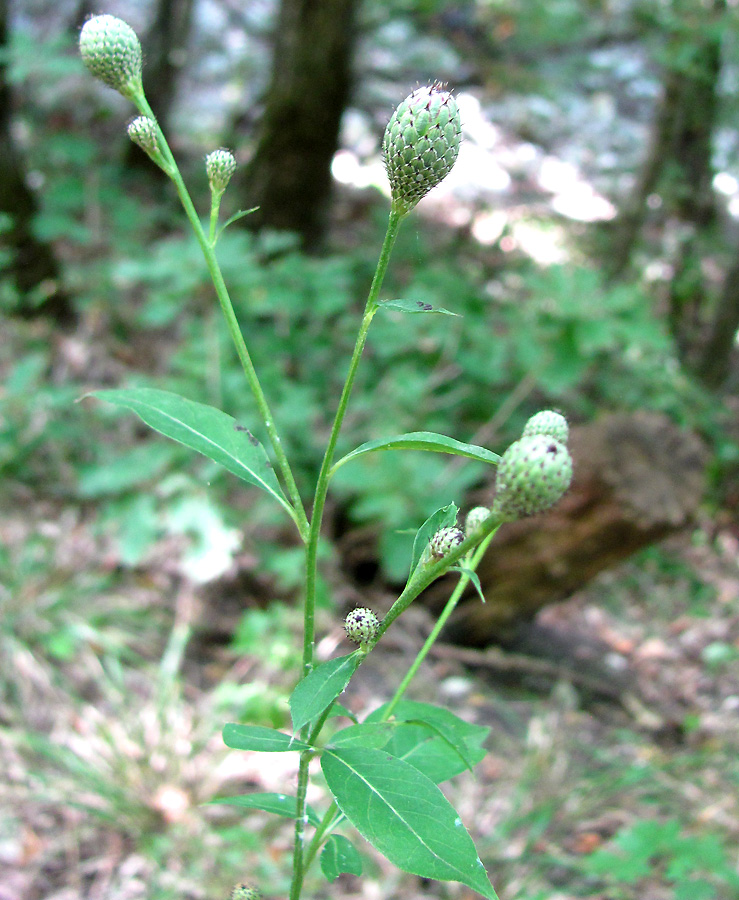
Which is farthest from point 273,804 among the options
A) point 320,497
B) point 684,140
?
point 684,140

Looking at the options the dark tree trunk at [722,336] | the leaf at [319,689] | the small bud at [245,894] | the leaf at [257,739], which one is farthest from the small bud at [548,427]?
the dark tree trunk at [722,336]

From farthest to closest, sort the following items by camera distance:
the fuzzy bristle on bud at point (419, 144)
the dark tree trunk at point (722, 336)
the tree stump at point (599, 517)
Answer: the dark tree trunk at point (722, 336)
the tree stump at point (599, 517)
the fuzzy bristle on bud at point (419, 144)

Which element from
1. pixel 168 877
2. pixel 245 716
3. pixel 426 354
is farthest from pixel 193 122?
pixel 168 877

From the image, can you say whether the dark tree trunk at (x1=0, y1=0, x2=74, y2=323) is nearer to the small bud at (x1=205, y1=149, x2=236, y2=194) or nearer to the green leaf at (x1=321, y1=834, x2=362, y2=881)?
the small bud at (x1=205, y1=149, x2=236, y2=194)

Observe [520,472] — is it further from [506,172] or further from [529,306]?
[506,172]

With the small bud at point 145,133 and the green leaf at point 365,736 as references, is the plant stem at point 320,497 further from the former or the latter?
the small bud at point 145,133

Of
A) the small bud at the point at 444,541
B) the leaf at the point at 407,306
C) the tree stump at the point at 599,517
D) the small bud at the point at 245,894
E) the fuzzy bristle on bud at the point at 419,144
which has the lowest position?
A: the small bud at the point at 245,894

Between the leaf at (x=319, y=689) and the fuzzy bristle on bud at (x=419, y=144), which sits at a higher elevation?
the fuzzy bristle on bud at (x=419, y=144)
